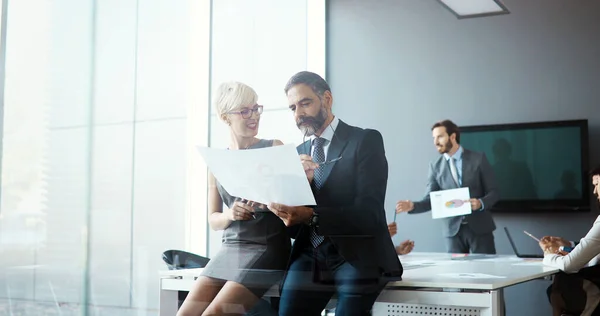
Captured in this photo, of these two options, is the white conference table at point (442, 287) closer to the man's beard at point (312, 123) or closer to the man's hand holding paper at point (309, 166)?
the man's hand holding paper at point (309, 166)

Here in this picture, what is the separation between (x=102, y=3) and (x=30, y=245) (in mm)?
1167

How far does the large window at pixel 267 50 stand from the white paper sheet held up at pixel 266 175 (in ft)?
0.21

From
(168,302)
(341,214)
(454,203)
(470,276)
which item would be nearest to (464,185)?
(454,203)

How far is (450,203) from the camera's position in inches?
139

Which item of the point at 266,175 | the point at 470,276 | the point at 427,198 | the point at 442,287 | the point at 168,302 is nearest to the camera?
the point at 442,287

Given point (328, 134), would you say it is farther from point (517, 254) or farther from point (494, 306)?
point (517, 254)

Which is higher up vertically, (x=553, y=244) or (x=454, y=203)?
(x=454, y=203)

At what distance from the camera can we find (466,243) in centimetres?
354

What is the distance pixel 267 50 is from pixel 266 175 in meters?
0.66

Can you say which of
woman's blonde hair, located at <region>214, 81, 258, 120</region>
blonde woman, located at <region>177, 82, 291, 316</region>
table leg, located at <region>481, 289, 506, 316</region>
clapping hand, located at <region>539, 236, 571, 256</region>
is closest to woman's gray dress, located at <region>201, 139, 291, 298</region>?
blonde woman, located at <region>177, 82, 291, 316</region>

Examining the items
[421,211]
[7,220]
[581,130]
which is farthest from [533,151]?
[7,220]

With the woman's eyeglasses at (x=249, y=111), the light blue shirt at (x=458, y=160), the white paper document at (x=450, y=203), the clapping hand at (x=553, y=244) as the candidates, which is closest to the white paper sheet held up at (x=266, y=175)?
the woman's eyeglasses at (x=249, y=111)

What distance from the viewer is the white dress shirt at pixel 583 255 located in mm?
3041

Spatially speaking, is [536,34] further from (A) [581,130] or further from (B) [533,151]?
(B) [533,151]
